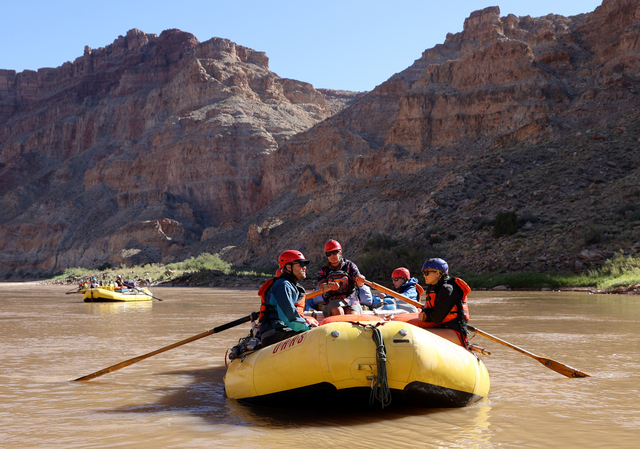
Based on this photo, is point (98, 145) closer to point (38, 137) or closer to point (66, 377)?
point (38, 137)

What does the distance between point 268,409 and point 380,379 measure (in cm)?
161

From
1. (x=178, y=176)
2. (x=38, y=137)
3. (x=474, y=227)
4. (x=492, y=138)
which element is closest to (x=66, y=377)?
(x=474, y=227)

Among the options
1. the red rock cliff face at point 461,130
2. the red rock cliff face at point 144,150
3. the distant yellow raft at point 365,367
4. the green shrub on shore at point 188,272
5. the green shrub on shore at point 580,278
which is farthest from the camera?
the red rock cliff face at point 144,150

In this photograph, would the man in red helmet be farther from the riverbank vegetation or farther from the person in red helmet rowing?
the riverbank vegetation

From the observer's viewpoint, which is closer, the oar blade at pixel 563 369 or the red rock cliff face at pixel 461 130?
the oar blade at pixel 563 369

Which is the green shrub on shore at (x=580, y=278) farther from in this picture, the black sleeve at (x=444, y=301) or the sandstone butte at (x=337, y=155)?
the black sleeve at (x=444, y=301)

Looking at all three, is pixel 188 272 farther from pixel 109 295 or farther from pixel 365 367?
pixel 365 367

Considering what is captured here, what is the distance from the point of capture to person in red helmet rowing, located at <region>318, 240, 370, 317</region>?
897cm

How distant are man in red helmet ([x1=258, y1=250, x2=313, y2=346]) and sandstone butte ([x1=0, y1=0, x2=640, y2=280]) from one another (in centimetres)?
2468

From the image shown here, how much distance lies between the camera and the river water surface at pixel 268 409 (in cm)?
572

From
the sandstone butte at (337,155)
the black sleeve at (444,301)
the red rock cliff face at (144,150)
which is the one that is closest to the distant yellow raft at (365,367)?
the black sleeve at (444,301)

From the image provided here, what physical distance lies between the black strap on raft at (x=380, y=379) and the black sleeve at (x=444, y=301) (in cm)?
149

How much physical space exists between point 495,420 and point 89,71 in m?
155

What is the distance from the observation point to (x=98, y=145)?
398 feet
